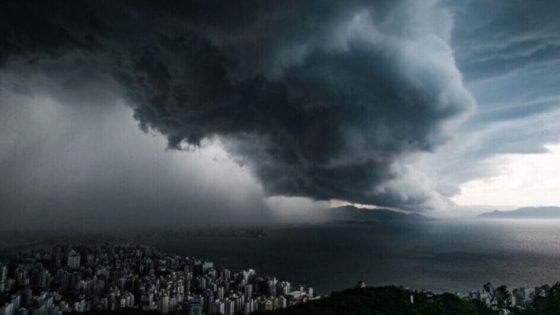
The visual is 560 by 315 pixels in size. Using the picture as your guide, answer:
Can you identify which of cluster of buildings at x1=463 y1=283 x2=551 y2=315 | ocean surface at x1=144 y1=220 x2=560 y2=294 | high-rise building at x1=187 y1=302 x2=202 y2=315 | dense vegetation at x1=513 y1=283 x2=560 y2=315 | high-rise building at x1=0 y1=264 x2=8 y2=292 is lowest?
ocean surface at x1=144 y1=220 x2=560 y2=294

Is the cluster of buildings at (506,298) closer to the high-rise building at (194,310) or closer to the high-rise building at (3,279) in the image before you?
the high-rise building at (194,310)

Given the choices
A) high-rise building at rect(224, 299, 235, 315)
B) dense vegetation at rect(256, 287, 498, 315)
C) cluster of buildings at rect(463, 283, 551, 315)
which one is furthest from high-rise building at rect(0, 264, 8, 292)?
cluster of buildings at rect(463, 283, 551, 315)

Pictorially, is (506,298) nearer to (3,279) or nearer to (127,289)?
(127,289)

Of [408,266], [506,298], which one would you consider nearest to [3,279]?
[506,298]

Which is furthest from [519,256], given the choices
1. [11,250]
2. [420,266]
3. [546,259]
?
[11,250]

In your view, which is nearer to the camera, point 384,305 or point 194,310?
point 384,305

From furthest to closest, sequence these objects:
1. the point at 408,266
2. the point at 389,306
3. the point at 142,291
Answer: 1. the point at 408,266
2. the point at 142,291
3. the point at 389,306

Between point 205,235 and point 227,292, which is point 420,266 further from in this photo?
point 205,235

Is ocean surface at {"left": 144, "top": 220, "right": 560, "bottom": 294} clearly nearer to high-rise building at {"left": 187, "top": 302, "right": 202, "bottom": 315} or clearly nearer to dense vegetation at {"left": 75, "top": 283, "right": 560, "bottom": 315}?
dense vegetation at {"left": 75, "top": 283, "right": 560, "bottom": 315}
